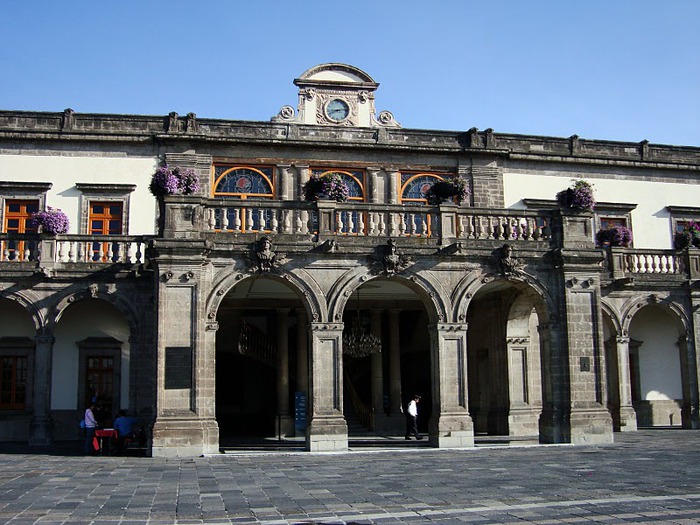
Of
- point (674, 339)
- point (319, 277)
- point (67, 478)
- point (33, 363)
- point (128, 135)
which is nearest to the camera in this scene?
point (67, 478)

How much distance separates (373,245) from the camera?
19234mm

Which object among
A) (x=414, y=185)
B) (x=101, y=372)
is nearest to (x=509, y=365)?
(x=414, y=185)

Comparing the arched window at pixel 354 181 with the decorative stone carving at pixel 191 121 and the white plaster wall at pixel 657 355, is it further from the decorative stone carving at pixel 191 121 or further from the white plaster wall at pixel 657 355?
the white plaster wall at pixel 657 355

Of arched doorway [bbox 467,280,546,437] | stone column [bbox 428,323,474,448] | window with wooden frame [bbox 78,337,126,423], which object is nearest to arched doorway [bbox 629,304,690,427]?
arched doorway [bbox 467,280,546,437]

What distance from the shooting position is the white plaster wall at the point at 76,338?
23.6m

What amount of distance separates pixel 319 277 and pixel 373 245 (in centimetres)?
150

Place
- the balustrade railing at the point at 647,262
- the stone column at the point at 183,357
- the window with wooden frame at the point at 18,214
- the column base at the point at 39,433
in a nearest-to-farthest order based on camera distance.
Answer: the stone column at the point at 183,357 < the column base at the point at 39,433 < the window with wooden frame at the point at 18,214 < the balustrade railing at the point at 647,262

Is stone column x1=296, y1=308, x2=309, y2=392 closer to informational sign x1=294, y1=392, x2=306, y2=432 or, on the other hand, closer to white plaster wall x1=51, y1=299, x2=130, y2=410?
informational sign x1=294, y1=392, x2=306, y2=432

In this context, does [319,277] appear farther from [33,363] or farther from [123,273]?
[33,363]

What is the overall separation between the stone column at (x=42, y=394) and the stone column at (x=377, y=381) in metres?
9.65

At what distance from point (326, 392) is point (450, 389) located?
2.96 m

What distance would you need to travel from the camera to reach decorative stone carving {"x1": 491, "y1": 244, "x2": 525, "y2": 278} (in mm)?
19656

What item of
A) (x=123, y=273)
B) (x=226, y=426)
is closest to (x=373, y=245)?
(x=123, y=273)

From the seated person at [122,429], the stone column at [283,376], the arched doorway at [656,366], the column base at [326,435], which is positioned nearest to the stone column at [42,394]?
the seated person at [122,429]
